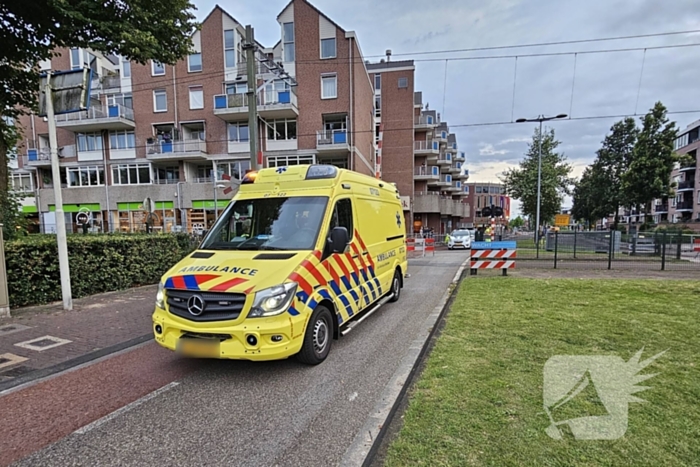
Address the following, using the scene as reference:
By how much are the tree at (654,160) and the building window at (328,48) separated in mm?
22662

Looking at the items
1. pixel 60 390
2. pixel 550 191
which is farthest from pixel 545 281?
pixel 550 191

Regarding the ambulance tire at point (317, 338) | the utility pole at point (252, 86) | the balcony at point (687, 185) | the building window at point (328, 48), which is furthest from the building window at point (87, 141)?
the balcony at point (687, 185)

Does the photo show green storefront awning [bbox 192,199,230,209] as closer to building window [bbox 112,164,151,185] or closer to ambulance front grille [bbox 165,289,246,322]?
building window [bbox 112,164,151,185]

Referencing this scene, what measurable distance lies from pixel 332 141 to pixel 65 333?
22.3 m

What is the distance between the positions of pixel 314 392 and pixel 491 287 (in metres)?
6.60

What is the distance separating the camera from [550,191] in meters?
29.8

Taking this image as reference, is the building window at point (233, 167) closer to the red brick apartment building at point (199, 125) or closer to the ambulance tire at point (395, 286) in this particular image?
the red brick apartment building at point (199, 125)

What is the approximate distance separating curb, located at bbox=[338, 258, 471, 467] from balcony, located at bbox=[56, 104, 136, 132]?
109ft

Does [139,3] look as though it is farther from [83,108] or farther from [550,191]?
[550,191]

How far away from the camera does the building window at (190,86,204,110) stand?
92.3 feet

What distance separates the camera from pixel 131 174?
98.3 ft

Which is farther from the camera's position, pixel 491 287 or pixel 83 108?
pixel 491 287

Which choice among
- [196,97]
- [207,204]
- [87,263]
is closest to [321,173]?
[87,263]

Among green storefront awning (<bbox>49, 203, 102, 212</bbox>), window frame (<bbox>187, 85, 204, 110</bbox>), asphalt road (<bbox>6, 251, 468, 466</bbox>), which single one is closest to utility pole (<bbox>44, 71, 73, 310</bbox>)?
asphalt road (<bbox>6, 251, 468, 466</bbox>)
